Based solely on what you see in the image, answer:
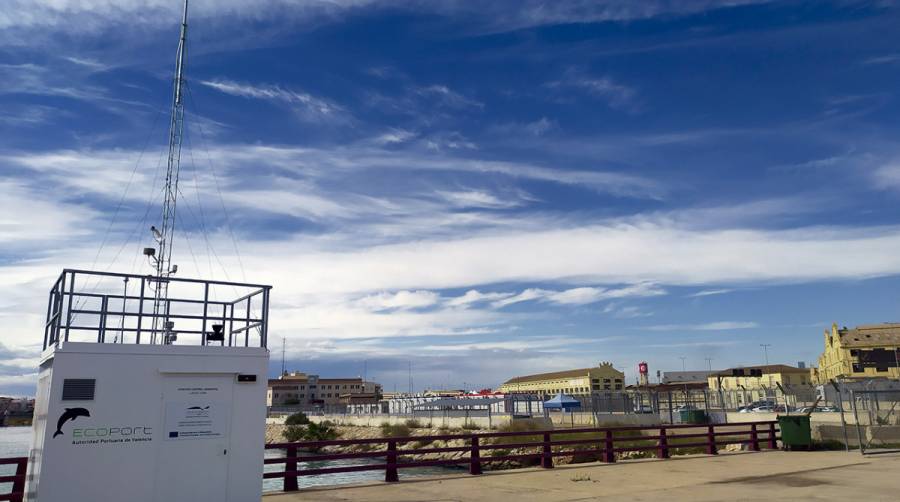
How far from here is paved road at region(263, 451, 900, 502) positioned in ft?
42.5

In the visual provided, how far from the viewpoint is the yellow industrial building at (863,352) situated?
79188 mm

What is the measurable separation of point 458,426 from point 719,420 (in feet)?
71.1

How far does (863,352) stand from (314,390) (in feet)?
381

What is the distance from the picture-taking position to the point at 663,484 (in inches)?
582

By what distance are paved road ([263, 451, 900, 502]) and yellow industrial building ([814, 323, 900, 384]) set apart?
68.4 metres

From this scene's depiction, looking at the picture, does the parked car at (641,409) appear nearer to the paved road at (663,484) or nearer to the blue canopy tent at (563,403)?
the blue canopy tent at (563,403)

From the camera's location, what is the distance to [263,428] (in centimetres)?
1160

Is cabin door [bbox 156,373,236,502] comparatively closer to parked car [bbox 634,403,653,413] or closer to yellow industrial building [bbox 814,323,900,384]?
parked car [bbox 634,403,653,413]

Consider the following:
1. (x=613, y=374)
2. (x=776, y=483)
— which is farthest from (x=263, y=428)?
(x=613, y=374)

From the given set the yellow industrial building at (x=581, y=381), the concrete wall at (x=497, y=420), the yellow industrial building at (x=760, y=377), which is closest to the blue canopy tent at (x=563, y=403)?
the concrete wall at (x=497, y=420)

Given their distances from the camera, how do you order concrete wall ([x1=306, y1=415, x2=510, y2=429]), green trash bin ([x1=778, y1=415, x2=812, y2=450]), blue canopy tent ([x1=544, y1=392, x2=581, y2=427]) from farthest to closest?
concrete wall ([x1=306, y1=415, x2=510, y2=429])
blue canopy tent ([x1=544, y1=392, x2=581, y2=427])
green trash bin ([x1=778, y1=415, x2=812, y2=450])

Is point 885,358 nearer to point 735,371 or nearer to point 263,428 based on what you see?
point 735,371

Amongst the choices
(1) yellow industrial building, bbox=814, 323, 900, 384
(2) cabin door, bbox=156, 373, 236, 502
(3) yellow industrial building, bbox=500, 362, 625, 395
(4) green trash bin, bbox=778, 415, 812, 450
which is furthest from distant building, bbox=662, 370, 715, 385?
(2) cabin door, bbox=156, 373, 236, 502

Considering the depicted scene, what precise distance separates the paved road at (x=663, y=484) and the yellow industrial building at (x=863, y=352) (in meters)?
68.4
